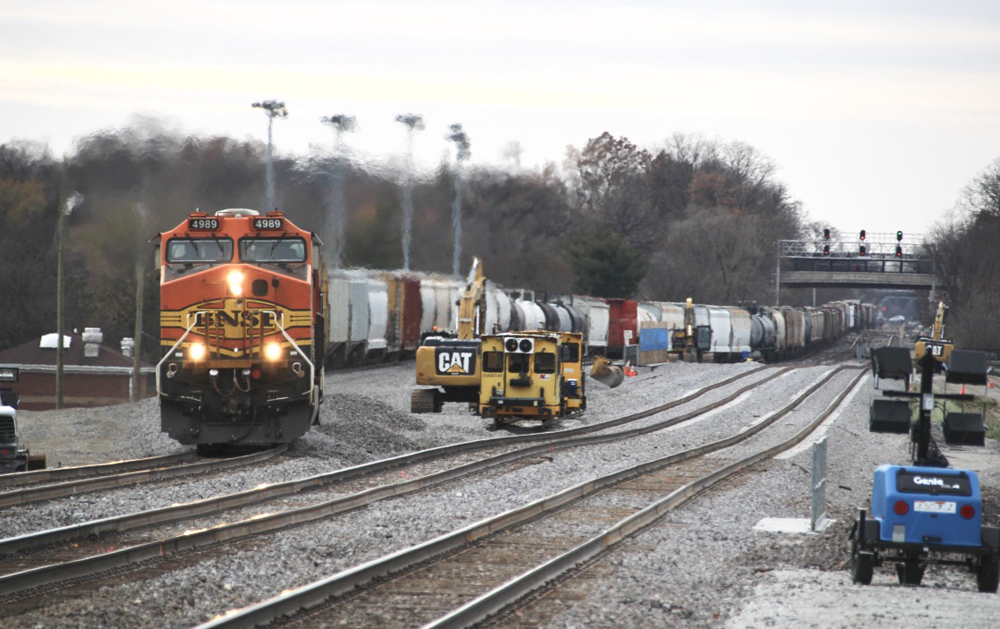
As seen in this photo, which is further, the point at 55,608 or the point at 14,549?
the point at 14,549

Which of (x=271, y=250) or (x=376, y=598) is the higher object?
(x=271, y=250)

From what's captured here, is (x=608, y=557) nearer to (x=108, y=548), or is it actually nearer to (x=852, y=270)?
(x=108, y=548)

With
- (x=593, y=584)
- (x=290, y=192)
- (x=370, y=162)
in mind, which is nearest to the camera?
(x=593, y=584)

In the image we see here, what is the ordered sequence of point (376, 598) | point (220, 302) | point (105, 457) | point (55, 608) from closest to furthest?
point (55, 608)
point (376, 598)
point (220, 302)
point (105, 457)

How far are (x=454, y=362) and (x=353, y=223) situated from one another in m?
17.8

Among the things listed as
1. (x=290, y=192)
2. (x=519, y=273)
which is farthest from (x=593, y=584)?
(x=519, y=273)

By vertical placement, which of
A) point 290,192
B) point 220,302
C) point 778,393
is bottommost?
point 778,393

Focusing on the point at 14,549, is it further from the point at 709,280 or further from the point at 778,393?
the point at 709,280

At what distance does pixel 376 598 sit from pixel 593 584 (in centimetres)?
199

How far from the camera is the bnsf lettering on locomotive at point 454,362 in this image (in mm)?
25797

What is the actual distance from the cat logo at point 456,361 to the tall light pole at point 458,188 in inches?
1090

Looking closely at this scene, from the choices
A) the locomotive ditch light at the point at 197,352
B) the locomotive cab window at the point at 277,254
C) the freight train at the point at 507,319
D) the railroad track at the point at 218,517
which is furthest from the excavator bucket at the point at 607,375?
the locomotive ditch light at the point at 197,352

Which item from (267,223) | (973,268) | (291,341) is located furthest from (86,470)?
(973,268)

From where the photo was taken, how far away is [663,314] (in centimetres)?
5934
